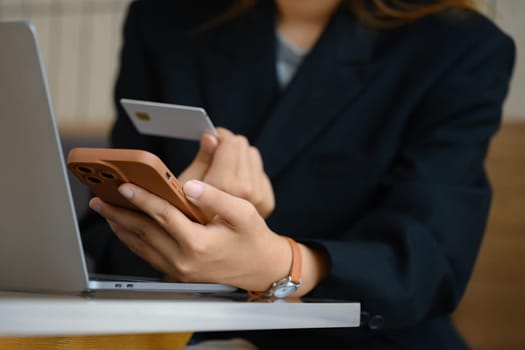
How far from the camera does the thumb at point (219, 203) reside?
1.55 feet

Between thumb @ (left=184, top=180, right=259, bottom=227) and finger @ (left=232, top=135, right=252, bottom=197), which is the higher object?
thumb @ (left=184, top=180, right=259, bottom=227)

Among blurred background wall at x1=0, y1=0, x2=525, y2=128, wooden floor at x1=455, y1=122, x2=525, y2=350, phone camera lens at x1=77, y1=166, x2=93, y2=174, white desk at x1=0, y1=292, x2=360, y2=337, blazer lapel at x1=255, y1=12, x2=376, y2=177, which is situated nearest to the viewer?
white desk at x1=0, y1=292, x2=360, y2=337

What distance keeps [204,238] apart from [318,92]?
1.68 feet

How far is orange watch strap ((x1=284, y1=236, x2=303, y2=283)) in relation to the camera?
583 millimetres

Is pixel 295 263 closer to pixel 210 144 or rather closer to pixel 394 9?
pixel 210 144

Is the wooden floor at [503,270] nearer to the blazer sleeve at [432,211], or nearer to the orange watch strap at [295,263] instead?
the blazer sleeve at [432,211]

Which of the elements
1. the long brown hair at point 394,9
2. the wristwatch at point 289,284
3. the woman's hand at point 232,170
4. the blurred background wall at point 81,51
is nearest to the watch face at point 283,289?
the wristwatch at point 289,284

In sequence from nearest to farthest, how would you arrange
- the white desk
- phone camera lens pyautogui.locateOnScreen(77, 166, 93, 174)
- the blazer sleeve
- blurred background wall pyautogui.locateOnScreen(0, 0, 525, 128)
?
1. the white desk
2. phone camera lens pyautogui.locateOnScreen(77, 166, 93, 174)
3. the blazer sleeve
4. blurred background wall pyautogui.locateOnScreen(0, 0, 525, 128)

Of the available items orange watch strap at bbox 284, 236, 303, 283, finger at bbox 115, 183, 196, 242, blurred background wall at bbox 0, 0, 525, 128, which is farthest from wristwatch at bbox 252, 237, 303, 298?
blurred background wall at bbox 0, 0, 525, 128

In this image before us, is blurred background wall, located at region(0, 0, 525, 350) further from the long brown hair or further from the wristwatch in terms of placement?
the wristwatch

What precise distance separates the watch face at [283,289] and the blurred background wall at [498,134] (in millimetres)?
599

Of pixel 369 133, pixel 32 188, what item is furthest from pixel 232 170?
pixel 369 133

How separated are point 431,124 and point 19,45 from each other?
64cm

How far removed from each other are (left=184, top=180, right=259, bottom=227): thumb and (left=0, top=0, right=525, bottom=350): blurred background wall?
690 millimetres
